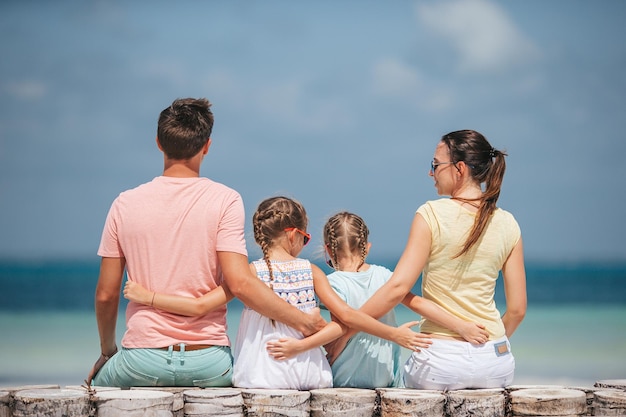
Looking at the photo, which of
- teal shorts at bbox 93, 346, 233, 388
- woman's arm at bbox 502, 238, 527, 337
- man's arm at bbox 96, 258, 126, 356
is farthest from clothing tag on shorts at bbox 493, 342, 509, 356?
man's arm at bbox 96, 258, 126, 356

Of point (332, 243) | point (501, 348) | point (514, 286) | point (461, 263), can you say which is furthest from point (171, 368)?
point (514, 286)

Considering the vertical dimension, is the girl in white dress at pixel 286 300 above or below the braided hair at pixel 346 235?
below

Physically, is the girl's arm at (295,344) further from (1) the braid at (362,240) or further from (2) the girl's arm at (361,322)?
(1) the braid at (362,240)

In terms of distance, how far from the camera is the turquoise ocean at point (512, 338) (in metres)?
11.2

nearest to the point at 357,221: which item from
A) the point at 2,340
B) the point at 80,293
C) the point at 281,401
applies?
the point at 281,401

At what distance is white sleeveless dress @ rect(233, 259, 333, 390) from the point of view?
3.64 metres

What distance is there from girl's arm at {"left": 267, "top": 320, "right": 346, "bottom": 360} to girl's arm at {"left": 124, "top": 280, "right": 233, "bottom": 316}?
0.29 meters

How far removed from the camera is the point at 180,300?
3605mm

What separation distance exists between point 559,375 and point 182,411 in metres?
8.56

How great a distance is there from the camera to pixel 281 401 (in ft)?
11.3

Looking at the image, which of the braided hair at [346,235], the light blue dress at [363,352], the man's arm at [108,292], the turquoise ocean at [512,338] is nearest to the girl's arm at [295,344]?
the light blue dress at [363,352]

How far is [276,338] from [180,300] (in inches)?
17.3

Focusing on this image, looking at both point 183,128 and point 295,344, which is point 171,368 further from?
point 183,128

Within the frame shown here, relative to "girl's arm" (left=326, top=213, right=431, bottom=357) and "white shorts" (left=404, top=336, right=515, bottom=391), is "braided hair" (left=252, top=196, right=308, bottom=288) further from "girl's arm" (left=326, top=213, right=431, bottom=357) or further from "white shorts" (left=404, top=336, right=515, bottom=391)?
"white shorts" (left=404, top=336, right=515, bottom=391)
